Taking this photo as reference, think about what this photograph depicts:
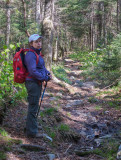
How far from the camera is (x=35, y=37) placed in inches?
157

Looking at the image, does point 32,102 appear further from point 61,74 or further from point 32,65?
point 61,74

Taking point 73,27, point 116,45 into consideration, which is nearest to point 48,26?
point 116,45

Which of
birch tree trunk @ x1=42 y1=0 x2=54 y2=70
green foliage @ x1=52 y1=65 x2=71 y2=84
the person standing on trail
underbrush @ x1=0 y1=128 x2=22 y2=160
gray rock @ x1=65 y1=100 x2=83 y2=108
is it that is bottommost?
gray rock @ x1=65 y1=100 x2=83 y2=108

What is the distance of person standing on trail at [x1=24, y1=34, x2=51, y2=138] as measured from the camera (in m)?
3.80

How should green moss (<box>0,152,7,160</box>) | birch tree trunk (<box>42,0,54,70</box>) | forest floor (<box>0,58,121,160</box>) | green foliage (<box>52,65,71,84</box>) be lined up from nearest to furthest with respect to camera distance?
green moss (<box>0,152,7,160</box>) < forest floor (<box>0,58,121,160</box>) < birch tree trunk (<box>42,0,54,70</box>) < green foliage (<box>52,65,71,84</box>)

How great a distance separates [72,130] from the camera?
5.26m

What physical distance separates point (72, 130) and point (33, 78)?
2083mm

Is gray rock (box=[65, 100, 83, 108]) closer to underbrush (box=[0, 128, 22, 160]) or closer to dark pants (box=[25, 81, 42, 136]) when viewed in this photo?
dark pants (box=[25, 81, 42, 136])

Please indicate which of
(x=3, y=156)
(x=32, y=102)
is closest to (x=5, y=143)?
(x=3, y=156)

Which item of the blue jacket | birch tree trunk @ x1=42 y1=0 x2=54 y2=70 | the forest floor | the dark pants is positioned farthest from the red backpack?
birch tree trunk @ x1=42 y1=0 x2=54 y2=70

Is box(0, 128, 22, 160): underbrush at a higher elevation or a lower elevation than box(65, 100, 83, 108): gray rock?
higher

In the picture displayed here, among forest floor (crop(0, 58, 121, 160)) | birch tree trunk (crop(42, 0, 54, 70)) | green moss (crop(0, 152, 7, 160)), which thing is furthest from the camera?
birch tree trunk (crop(42, 0, 54, 70))

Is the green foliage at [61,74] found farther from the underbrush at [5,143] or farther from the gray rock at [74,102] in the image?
the underbrush at [5,143]

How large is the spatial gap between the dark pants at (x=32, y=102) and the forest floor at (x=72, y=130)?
0.20 m
